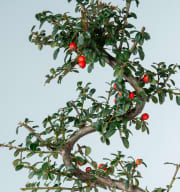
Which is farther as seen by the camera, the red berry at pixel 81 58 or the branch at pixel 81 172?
the branch at pixel 81 172

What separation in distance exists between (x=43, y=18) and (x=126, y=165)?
3.14 feet

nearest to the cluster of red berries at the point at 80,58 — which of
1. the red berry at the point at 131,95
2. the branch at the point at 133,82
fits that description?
the branch at the point at 133,82

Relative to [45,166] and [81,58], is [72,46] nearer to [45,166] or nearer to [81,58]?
[81,58]

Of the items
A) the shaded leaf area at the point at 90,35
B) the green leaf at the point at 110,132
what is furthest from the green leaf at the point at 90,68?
the green leaf at the point at 110,132

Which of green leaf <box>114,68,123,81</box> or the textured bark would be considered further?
the textured bark

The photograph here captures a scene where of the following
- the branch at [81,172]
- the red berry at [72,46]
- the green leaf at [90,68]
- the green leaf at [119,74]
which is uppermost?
the red berry at [72,46]

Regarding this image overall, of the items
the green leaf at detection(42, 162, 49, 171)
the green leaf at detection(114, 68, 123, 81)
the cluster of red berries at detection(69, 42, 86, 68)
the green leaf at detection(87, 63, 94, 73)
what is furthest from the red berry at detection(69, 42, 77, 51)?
the green leaf at detection(42, 162, 49, 171)

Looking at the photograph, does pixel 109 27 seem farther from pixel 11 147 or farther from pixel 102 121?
pixel 11 147

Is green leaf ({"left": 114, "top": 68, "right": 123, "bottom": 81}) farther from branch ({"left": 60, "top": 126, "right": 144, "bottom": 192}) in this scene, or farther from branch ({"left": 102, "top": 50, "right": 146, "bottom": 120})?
branch ({"left": 60, "top": 126, "right": 144, "bottom": 192})

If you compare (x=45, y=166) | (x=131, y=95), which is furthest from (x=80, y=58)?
(x=45, y=166)

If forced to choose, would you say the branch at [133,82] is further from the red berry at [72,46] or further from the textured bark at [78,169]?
the red berry at [72,46]

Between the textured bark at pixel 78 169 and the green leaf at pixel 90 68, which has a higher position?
the green leaf at pixel 90 68

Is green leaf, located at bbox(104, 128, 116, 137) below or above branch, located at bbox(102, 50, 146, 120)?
below

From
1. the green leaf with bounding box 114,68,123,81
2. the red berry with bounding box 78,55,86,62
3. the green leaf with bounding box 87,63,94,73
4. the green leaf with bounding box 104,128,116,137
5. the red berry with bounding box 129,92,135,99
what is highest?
the red berry with bounding box 78,55,86,62
